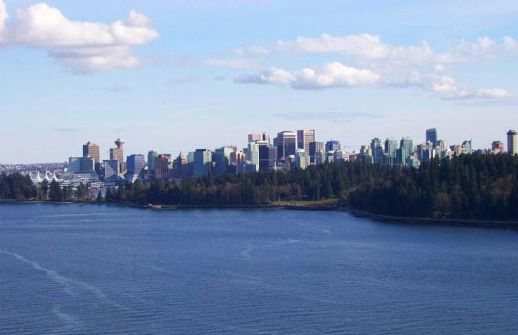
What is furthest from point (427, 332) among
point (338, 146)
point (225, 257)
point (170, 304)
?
point (338, 146)

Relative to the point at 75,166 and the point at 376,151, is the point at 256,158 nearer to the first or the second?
the point at 376,151

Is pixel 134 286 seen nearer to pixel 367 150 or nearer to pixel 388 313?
pixel 388 313

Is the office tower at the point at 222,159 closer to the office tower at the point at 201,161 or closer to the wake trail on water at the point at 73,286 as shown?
the office tower at the point at 201,161

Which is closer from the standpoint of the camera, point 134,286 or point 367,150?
point 134,286

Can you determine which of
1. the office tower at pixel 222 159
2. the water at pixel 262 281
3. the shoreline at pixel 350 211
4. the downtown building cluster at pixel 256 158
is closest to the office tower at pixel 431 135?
the downtown building cluster at pixel 256 158

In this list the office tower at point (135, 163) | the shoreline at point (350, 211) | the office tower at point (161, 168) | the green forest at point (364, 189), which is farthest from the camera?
the office tower at point (135, 163)

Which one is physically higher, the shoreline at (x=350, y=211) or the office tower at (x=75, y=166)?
the office tower at (x=75, y=166)

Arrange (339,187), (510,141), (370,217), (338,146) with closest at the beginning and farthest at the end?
(370,217) → (339,187) → (510,141) → (338,146)
